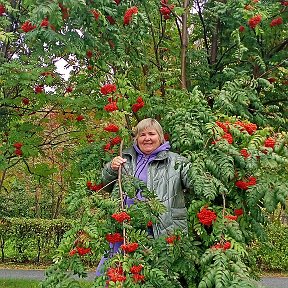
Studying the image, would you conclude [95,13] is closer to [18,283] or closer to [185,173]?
[185,173]

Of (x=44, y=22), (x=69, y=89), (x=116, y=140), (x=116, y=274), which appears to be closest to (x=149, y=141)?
(x=116, y=140)

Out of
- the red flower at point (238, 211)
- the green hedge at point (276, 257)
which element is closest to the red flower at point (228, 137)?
the red flower at point (238, 211)

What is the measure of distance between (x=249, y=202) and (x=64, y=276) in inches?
46.1

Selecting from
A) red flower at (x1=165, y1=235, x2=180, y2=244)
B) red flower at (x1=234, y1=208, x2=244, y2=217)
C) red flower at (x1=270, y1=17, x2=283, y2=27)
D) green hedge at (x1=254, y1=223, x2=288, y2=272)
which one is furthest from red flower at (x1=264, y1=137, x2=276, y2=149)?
green hedge at (x1=254, y1=223, x2=288, y2=272)

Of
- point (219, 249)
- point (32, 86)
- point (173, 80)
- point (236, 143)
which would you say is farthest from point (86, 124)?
point (219, 249)

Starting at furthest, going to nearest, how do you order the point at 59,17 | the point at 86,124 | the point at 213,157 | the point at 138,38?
1. the point at 86,124
2. the point at 138,38
3. the point at 59,17
4. the point at 213,157

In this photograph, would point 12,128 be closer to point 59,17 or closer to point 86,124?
point 86,124

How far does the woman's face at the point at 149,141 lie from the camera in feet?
11.5

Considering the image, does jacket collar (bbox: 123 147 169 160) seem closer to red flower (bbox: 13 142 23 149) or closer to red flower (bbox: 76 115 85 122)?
red flower (bbox: 13 142 23 149)

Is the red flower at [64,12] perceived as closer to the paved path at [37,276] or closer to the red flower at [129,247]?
the red flower at [129,247]

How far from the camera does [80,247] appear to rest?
282 centimetres

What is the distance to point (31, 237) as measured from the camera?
1218cm

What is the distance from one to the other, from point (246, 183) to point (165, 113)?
1335 mm

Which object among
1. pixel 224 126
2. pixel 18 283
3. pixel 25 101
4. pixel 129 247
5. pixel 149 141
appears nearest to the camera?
pixel 129 247
